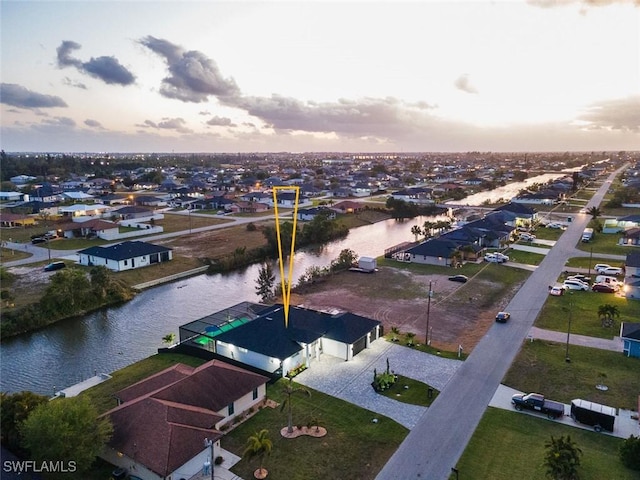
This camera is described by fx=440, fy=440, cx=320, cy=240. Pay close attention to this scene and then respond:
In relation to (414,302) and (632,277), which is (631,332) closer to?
(414,302)

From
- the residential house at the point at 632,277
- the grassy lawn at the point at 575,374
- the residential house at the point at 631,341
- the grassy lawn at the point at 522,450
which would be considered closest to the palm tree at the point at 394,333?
the grassy lawn at the point at 575,374

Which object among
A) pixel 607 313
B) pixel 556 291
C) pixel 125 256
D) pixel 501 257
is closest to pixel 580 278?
pixel 556 291

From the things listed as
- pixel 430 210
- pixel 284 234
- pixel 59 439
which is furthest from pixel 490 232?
pixel 59 439

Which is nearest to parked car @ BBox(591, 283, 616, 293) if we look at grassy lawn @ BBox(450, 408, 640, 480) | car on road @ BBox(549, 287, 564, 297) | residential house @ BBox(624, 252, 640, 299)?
residential house @ BBox(624, 252, 640, 299)

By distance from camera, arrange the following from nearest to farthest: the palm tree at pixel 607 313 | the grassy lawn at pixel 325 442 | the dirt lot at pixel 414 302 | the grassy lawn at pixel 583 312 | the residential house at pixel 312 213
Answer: the grassy lawn at pixel 325 442, the palm tree at pixel 607 313, the grassy lawn at pixel 583 312, the dirt lot at pixel 414 302, the residential house at pixel 312 213

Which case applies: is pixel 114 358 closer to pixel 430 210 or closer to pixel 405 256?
pixel 405 256

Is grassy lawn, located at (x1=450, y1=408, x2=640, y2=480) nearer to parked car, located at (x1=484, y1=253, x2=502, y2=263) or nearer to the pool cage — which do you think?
the pool cage

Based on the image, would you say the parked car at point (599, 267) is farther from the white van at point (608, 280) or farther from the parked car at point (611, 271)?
the white van at point (608, 280)
